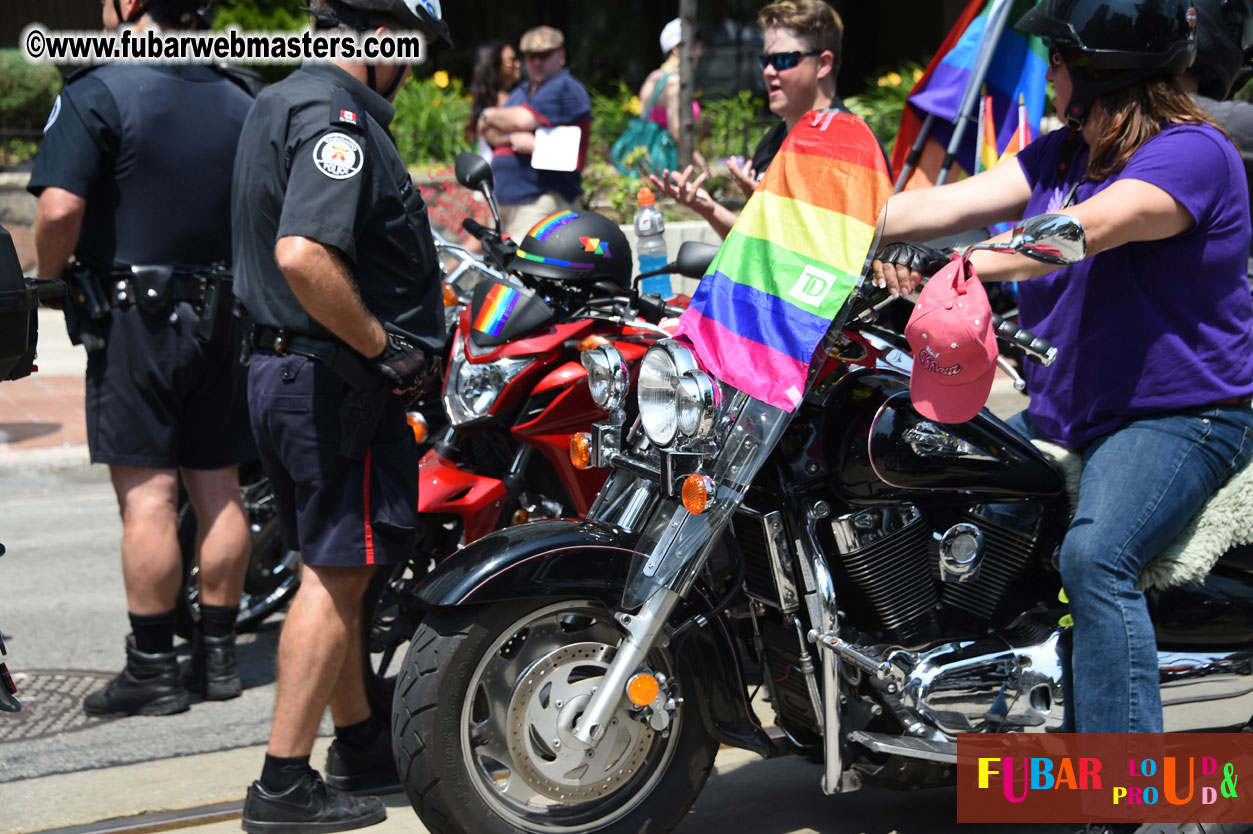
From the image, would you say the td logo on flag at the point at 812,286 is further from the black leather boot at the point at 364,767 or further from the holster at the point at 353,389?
the black leather boot at the point at 364,767

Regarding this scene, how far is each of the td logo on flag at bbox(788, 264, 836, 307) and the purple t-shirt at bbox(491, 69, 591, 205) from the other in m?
5.74

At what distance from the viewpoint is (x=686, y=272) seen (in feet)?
12.8

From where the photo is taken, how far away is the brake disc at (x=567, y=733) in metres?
2.98

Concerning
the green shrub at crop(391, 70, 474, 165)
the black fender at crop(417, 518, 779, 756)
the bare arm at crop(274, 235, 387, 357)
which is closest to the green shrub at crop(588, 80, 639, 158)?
the green shrub at crop(391, 70, 474, 165)

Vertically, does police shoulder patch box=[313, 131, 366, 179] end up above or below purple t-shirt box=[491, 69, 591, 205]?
above

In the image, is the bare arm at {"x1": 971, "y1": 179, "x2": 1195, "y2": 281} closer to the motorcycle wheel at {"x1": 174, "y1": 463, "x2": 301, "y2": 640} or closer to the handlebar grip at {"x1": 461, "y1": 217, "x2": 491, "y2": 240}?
the handlebar grip at {"x1": 461, "y1": 217, "x2": 491, "y2": 240}

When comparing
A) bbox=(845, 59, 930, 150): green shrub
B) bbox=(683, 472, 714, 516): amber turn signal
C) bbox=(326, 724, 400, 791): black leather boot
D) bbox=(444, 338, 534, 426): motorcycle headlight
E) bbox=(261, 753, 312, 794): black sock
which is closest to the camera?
bbox=(683, 472, 714, 516): amber turn signal

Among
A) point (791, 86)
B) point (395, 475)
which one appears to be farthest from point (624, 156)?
point (395, 475)

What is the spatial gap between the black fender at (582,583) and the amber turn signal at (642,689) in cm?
13

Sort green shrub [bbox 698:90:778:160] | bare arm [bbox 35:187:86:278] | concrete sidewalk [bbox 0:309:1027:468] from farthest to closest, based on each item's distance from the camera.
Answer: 1. green shrub [bbox 698:90:778:160]
2. concrete sidewalk [bbox 0:309:1027:468]
3. bare arm [bbox 35:187:86:278]

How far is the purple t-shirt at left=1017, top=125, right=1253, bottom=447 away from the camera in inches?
117

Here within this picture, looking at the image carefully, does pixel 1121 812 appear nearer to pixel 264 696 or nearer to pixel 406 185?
pixel 406 185

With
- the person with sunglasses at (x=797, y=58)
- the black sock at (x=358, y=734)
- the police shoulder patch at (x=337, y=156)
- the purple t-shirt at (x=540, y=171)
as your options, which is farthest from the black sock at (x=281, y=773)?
the purple t-shirt at (x=540, y=171)

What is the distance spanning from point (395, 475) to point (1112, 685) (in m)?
1.74
